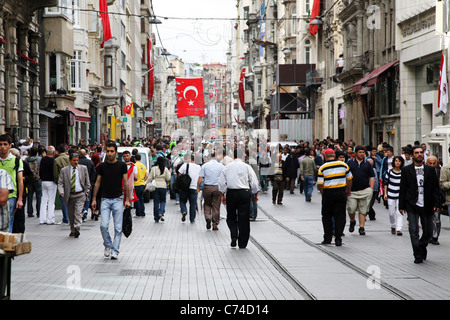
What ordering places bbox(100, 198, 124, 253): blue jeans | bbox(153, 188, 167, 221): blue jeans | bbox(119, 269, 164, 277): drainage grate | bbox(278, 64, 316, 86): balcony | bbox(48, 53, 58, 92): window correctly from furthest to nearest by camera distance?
bbox(278, 64, 316, 86): balcony
bbox(48, 53, 58, 92): window
bbox(153, 188, 167, 221): blue jeans
bbox(100, 198, 124, 253): blue jeans
bbox(119, 269, 164, 277): drainage grate

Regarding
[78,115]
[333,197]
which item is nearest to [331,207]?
[333,197]

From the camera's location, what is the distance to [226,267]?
1092 cm

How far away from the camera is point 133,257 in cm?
1207

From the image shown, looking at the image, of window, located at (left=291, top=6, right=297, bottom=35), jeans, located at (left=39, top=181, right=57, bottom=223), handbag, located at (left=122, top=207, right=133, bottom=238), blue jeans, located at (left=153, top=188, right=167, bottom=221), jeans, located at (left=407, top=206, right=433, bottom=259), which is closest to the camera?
jeans, located at (left=407, top=206, right=433, bottom=259)

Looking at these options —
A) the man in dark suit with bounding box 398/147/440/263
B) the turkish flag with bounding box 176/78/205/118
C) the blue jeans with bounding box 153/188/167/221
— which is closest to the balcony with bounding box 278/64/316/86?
the turkish flag with bounding box 176/78/205/118

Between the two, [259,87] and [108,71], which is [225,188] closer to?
[108,71]

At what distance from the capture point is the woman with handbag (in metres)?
18.6

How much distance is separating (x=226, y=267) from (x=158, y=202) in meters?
7.99

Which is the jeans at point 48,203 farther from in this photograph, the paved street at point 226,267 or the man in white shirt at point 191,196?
the man in white shirt at point 191,196

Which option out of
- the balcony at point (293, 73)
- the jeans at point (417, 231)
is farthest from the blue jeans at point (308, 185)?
the balcony at point (293, 73)

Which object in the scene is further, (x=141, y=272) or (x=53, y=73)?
(x=53, y=73)

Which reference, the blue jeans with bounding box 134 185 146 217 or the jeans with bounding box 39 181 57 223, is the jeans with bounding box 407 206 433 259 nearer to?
the jeans with bounding box 39 181 57 223
